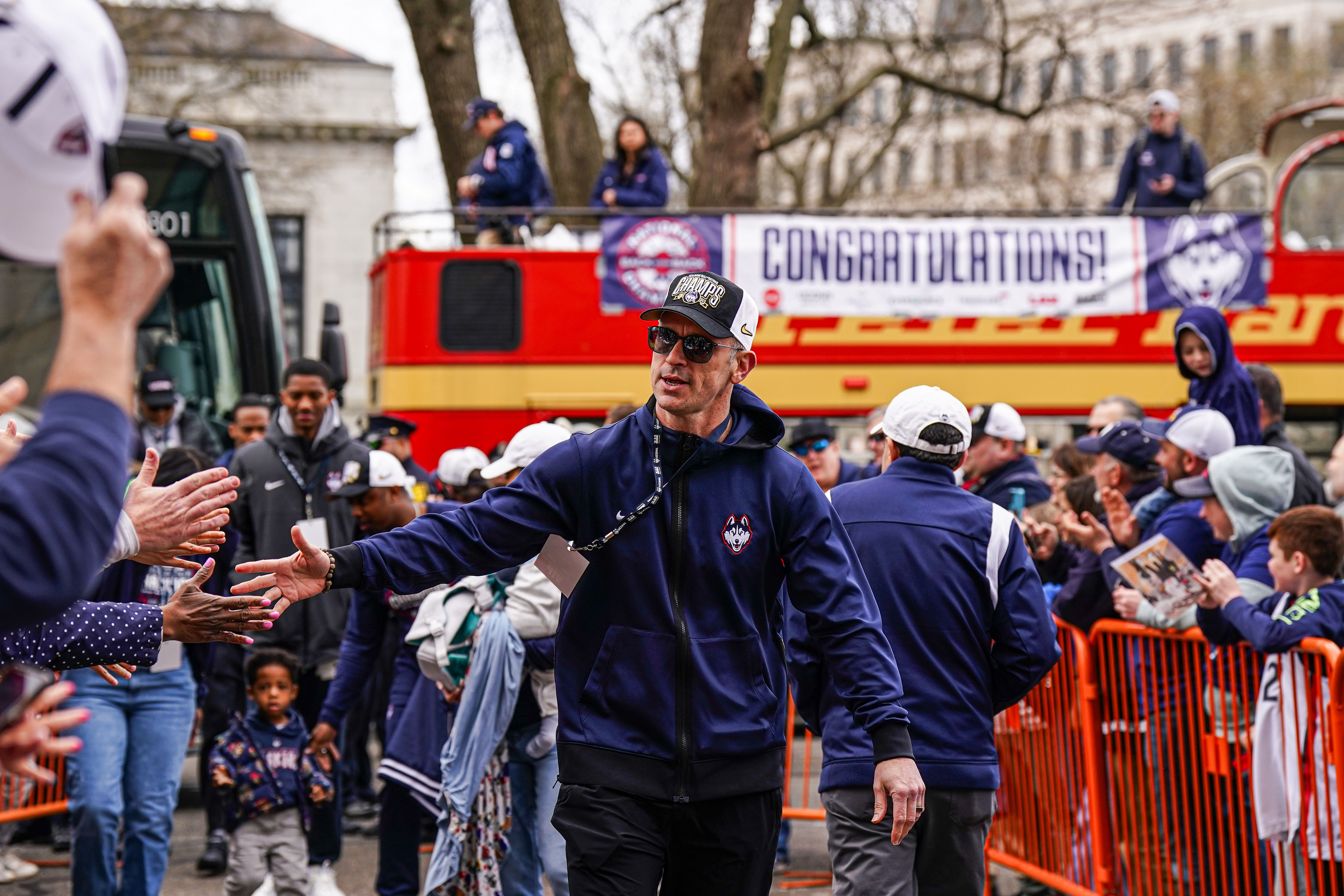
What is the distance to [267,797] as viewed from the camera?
5.92 m

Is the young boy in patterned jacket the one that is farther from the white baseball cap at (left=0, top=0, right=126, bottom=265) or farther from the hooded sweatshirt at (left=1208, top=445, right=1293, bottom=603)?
the white baseball cap at (left=0, top=0, right=126, bottom=265)

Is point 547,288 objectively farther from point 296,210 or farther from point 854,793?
point 296,210

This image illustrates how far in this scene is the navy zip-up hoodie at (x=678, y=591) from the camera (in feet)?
11.8

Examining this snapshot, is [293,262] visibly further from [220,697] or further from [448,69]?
[220,697]

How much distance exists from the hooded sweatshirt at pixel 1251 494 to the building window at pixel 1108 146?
22.6 metres

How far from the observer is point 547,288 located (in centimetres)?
1259

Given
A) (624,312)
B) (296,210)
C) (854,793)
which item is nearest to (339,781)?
(854,793)

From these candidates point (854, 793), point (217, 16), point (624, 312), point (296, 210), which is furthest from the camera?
point (296, 210)

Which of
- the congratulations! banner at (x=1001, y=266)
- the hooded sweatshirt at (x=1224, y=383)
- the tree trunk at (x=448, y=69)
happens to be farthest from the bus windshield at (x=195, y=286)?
the hooded sweatshirt at (x=1224, y=383)

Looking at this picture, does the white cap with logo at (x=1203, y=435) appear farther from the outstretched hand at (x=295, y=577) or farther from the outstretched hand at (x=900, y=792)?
the outstretched hand at (x=295, y=577)

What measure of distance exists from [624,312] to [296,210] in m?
23.6

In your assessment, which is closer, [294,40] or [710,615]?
[710,615]

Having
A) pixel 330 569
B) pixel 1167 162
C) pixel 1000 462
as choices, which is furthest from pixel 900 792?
pixel 1167 162

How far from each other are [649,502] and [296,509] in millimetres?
3910
